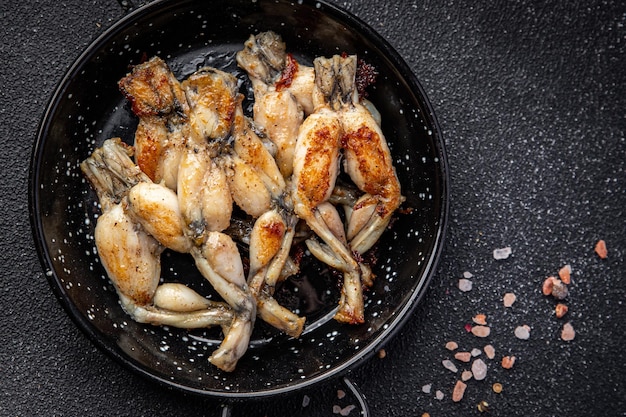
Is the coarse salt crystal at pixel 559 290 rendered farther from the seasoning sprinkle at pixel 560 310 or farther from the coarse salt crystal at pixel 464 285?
the coarse salt crystal at pixel 464 285

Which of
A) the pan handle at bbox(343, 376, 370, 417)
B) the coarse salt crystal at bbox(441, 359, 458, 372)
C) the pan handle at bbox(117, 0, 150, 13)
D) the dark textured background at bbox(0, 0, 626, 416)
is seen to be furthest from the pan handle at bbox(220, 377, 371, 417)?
the pan handle at bbox(117, 0, 150, 13)

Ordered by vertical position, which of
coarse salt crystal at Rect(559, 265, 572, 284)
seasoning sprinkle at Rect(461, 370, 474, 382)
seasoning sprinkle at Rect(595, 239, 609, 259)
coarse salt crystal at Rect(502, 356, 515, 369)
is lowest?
seasoning sprinkle at Rect(461, 370, 474, 382)

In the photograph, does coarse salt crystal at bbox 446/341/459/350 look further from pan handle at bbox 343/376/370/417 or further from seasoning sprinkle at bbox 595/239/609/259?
seasoning sprinkle at bbox 595/239/609/259

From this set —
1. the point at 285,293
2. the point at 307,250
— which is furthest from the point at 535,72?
the point at 285,293

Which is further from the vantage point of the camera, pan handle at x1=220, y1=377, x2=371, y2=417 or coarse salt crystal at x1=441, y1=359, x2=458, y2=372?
coarse salt crystal at x1=441, y1=359, x2=458, y2=372

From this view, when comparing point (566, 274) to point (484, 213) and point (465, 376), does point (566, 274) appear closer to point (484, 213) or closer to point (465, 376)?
point (484, 213)

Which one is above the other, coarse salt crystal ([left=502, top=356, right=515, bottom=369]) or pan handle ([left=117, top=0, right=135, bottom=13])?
pan handle ([left=117, top=0, right=135, bottom=13])
